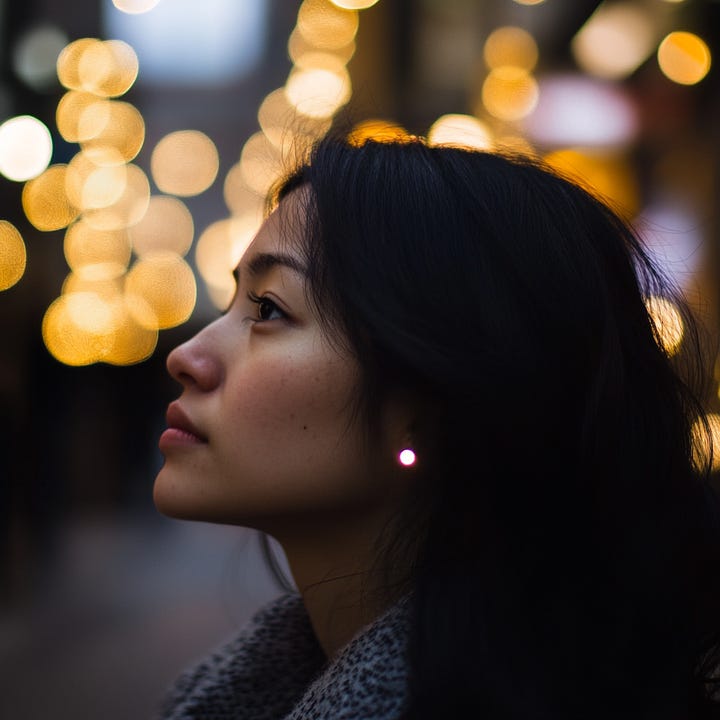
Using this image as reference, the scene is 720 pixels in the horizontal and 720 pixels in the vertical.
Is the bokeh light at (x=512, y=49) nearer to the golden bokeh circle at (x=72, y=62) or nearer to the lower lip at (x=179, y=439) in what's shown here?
the golden bokeh circle at (x=72, y=62)

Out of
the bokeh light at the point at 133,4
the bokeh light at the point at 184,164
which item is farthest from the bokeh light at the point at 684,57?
the bokeh light at the point at 184,164

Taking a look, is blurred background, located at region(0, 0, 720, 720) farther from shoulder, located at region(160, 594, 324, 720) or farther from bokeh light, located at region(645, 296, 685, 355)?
shoulder, located at region(160, 594, 324, 720)

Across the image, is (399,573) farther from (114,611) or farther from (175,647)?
(114,611)

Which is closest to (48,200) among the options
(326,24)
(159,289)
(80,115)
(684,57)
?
(80,115)

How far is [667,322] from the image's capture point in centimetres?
200

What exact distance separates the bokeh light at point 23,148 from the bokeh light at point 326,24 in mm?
4259

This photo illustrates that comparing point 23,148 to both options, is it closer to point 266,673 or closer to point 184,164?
point 184,164

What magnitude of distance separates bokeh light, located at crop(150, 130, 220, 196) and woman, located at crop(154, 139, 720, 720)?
13183mm

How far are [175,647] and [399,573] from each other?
17.5 feet

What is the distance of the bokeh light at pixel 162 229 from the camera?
13.2 m

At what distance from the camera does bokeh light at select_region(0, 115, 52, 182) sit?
7871mm

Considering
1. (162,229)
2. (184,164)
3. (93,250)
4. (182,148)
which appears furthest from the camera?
(182,148)

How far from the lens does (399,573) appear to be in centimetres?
163

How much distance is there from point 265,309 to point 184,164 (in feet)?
A: 44.9
